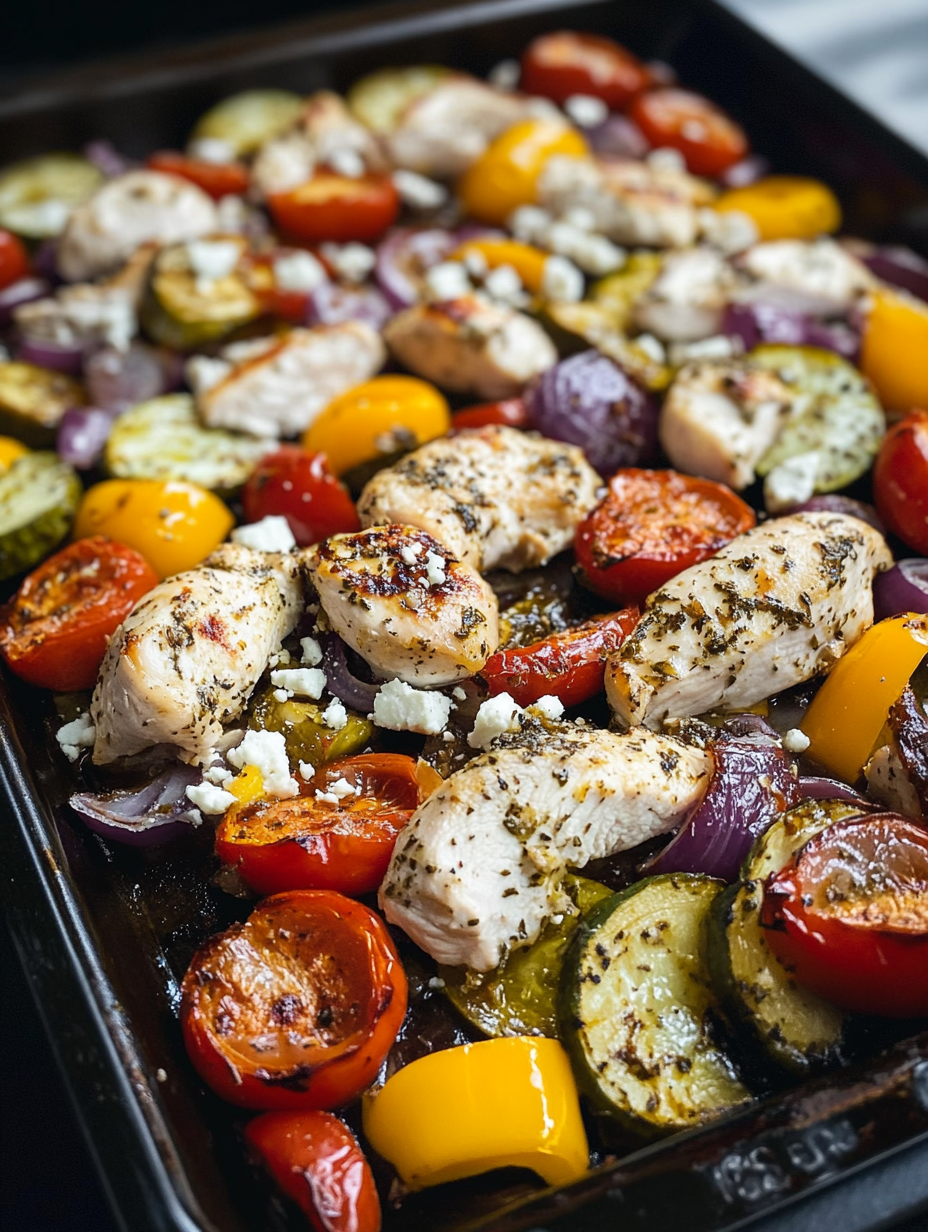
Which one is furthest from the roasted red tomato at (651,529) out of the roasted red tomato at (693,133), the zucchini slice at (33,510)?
the roasted red tomato at (693,133)

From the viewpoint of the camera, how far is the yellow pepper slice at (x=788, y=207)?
402cm

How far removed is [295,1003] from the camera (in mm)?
1996

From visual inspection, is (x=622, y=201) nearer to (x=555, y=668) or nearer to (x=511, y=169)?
(x=511, y=169)

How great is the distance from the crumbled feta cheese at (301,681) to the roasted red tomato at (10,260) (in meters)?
2.02

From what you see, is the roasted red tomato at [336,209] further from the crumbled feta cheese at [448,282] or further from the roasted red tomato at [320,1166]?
the roasted red tomato at [320,1166]

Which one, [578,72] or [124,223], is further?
[578,72]

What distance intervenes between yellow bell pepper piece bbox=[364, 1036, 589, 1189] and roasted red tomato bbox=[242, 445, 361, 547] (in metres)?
1.28

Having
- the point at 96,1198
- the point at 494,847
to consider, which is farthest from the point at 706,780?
the point at 96,1198

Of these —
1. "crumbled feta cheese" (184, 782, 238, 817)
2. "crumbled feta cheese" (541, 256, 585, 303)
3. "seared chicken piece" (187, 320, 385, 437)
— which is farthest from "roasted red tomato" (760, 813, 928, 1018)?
"crumbled feta cheese" (541, 256, 585, 303)

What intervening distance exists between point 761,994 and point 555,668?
74 centimetres

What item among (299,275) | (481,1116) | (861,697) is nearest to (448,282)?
(299,275)

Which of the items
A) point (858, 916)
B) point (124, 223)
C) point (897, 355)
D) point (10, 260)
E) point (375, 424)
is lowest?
point (10, 260)

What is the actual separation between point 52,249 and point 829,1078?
3259mm

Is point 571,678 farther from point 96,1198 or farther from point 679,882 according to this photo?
point 96,1198
